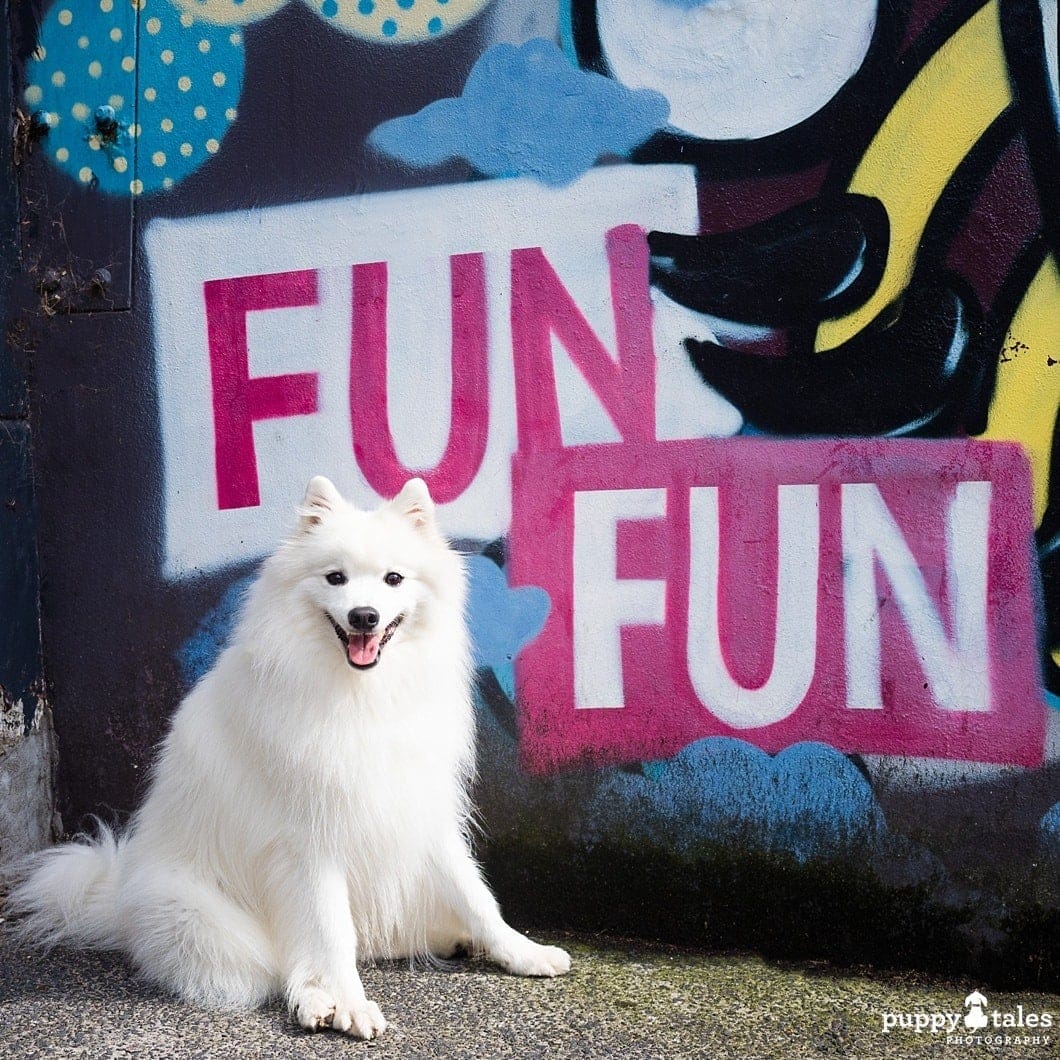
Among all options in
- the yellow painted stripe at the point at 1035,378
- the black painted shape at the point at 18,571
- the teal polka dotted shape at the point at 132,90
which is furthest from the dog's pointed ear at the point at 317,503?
the yellow painted stripe at the point at 1035,378

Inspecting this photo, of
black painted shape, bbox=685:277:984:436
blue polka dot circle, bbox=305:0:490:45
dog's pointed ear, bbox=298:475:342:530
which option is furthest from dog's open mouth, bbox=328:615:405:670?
blue polka dot circle, bbox=305:0:490:45

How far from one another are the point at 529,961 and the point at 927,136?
117 inches

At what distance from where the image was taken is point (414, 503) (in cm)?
328

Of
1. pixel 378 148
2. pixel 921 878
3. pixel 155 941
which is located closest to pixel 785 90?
pixel 378 148

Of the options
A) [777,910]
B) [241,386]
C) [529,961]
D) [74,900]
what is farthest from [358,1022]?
[241,386]

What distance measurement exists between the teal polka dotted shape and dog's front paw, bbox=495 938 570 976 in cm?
306

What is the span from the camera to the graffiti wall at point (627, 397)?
10.9ft

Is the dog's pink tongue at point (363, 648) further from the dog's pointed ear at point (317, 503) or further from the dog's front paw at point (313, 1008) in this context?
the dog's front paw at point (313, 1008)

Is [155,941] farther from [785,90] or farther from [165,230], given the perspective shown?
[785,90]

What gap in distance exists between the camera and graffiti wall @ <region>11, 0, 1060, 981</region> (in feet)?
10.9

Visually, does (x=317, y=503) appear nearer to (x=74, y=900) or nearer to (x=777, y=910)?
(x=74, y=900)

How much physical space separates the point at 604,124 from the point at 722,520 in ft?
4.80

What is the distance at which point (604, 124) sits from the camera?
362 cm

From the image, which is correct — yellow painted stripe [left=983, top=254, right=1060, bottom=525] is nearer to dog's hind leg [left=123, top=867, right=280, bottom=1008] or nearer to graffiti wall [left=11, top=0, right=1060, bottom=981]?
graffiti wall [left=11, top=0, right=1060, bottom=981]
